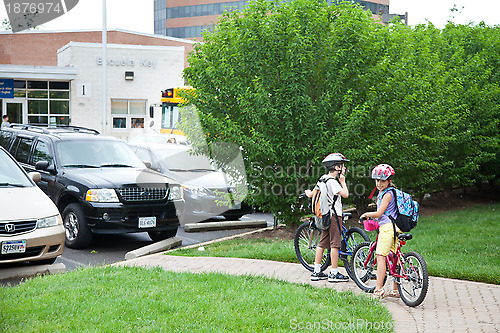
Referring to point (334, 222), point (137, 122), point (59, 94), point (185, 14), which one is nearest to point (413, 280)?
point (334, 222)

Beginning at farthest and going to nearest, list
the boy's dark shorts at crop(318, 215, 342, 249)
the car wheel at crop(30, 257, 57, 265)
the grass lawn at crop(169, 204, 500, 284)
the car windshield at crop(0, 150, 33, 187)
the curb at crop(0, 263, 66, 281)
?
the car windshield at crop(0, 150, 33, 187), the car wheel at crop(30, 257, 57, 265), the grass lawn at crop(169, 204, 500, 284), the curb at crop(0, 263, 66, 281), the boy's dark shorts at crop(318, 215, 342, 249)

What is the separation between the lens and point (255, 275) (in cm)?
775

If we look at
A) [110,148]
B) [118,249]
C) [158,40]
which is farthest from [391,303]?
[158,40]

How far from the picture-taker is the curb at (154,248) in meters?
9.48

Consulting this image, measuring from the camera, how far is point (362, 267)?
7430 mm

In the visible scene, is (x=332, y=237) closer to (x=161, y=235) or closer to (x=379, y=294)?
(x=379, y=294)

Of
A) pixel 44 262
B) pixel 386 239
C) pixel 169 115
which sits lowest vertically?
pixel 44 262

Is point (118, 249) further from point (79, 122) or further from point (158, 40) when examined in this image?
point (158, 40)

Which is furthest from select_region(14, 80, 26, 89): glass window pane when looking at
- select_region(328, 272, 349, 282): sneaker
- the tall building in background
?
the tall building in background

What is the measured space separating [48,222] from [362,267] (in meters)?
4.30

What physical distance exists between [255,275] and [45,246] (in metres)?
2.88

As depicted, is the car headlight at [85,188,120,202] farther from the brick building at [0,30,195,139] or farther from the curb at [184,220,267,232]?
the brick building at [0,30,195,139]

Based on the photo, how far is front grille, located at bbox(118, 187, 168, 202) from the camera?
33.6 feet

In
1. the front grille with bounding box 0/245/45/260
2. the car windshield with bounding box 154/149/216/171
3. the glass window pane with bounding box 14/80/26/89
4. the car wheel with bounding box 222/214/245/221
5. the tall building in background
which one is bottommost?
the car wheel with bounding box 222/214/245/221
